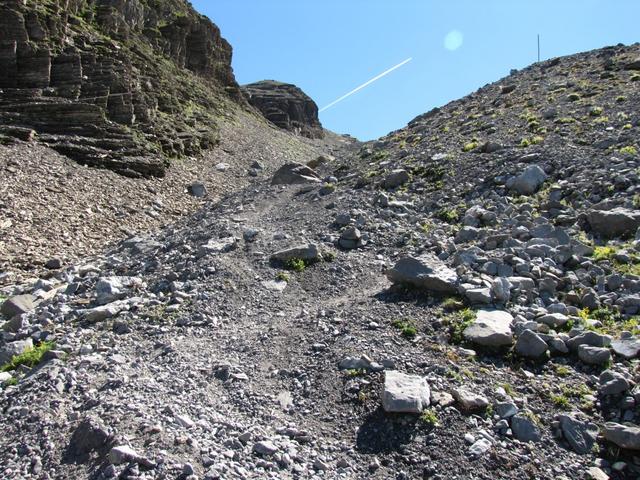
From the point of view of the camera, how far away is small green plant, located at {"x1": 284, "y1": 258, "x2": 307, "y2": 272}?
12.4m

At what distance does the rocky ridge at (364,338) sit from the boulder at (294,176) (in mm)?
3698

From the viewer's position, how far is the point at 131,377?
8.08 meters

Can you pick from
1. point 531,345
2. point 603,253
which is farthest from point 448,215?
point 531,345

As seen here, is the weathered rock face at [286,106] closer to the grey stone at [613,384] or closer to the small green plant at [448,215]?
the small green plant at [448,215]

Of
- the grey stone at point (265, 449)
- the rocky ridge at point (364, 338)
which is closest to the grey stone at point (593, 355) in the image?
the rocky ridge at point (364, 338)

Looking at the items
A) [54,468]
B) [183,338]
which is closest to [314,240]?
[183,338]

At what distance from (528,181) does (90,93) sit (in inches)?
1021

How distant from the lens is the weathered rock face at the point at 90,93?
27.4 m

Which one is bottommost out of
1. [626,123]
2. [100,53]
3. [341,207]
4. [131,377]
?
[131,377]

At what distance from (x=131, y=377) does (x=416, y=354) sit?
14.3 ft

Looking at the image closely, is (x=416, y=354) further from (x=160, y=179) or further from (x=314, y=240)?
(x=160, y=179)

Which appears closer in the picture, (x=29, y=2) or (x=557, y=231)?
(x=557, y=231)

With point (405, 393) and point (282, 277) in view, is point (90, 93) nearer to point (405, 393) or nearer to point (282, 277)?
point (282, 277)

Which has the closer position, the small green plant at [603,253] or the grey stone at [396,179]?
the small green plant at [603,253]
